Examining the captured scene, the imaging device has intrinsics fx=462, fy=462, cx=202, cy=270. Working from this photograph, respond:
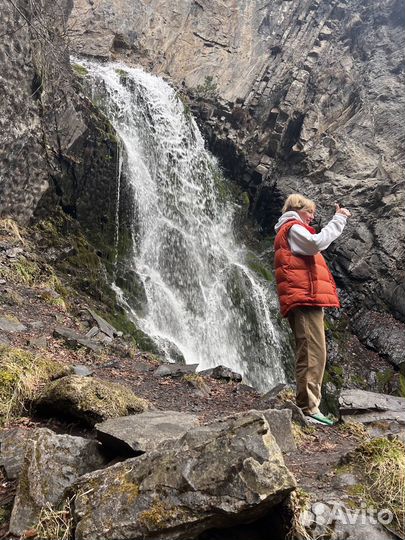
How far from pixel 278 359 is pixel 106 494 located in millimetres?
→ 13853

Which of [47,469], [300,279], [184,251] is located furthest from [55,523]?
[184,251]

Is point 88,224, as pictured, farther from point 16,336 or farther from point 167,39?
point 167,39

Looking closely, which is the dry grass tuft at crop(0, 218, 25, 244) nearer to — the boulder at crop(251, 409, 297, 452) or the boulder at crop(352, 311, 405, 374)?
the boulder at crop(251, 409, 297, 452)

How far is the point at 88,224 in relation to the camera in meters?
13.7

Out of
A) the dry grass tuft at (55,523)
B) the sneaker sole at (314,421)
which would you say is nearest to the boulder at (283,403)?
the sneaker sole at (314,421)

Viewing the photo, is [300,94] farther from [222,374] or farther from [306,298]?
[306,298]

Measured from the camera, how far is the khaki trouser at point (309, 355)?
4.96 metres

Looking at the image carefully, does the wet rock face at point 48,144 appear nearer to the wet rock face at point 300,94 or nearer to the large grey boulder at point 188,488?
the wet rock face at point 300,94

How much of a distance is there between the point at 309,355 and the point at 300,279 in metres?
0.82

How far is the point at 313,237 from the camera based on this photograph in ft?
15.8

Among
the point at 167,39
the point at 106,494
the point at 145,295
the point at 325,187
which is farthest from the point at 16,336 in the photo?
the point at 167,39

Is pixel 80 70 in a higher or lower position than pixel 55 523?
lower

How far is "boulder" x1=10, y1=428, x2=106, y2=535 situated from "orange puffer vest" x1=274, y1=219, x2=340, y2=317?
2.57m

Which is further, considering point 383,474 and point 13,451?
point 13,451
